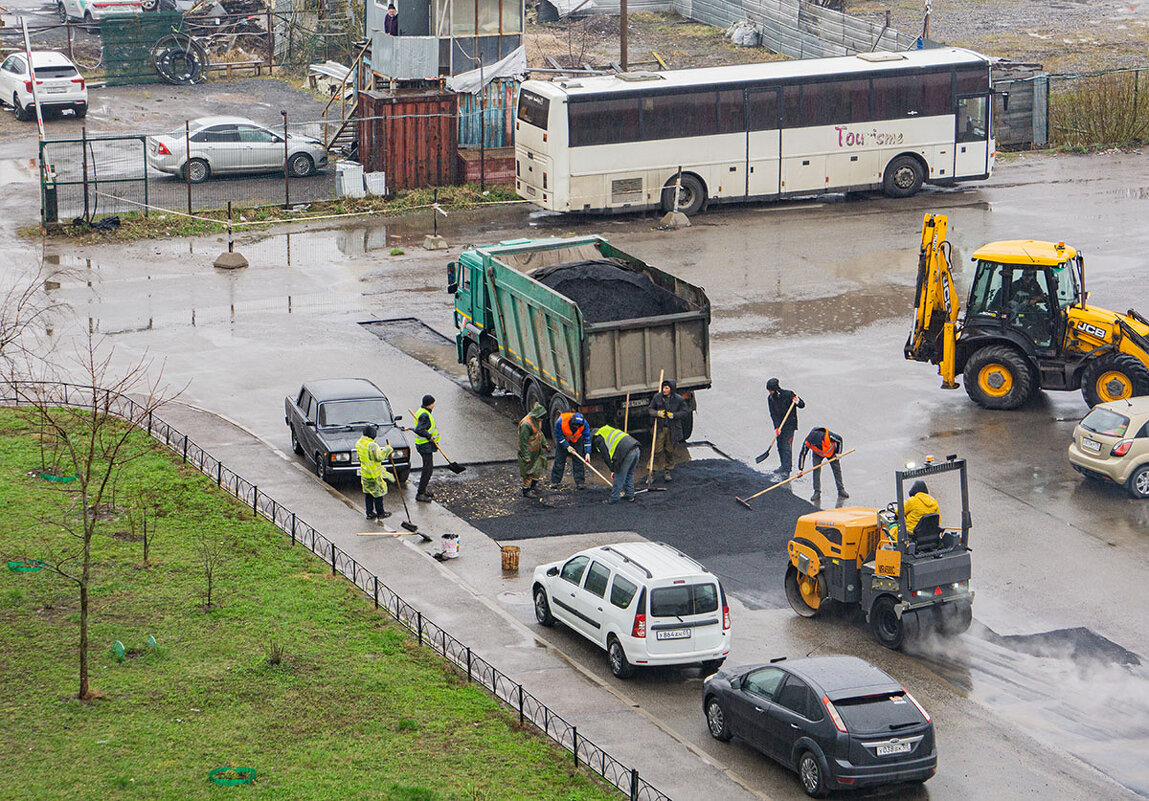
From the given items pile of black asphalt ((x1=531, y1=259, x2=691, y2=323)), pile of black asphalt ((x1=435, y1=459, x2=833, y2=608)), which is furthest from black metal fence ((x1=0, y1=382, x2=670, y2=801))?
pile of black asphalt ((x1=531, y1=259, x2=691, y2=323))

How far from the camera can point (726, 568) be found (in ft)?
67.2

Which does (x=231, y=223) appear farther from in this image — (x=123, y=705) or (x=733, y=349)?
(x=123, y=705)

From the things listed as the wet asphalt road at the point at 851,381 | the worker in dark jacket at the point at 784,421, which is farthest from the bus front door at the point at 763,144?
the worker in dark jacket at the point at 784,421

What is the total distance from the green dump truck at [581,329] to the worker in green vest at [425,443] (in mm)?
2373

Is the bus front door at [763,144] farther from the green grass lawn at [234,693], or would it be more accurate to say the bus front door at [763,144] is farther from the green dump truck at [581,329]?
the green grass lawn at [234,693]

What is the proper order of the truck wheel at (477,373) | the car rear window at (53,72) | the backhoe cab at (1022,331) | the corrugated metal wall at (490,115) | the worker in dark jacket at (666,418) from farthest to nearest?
1. the car rear window at (53,72)
2. the corrugated metal wall at (490,115)
3. the truck wheel at (477,373)
4. the backhoe cab at (1022,331)
5. the worker in dark jacket at (666,418)

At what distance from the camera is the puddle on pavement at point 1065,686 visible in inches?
622

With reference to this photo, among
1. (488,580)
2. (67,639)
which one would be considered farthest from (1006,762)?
(67,639)

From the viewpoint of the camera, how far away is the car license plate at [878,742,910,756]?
14414 mm

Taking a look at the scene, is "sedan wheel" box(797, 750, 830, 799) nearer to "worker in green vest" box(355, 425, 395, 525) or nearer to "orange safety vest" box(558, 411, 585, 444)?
"worker in green vest" box(355, 425, 395, 525)

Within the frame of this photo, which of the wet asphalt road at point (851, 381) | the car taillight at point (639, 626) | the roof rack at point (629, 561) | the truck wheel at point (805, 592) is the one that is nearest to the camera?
the wet asphalt road at point (851, 381)

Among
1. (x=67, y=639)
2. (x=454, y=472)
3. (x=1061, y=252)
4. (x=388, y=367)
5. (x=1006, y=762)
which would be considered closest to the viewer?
(x=1006, y=762)

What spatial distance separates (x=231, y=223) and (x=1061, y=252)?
20968 mm

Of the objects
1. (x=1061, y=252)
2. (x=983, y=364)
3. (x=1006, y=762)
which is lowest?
→ (x=1006, y=762)
